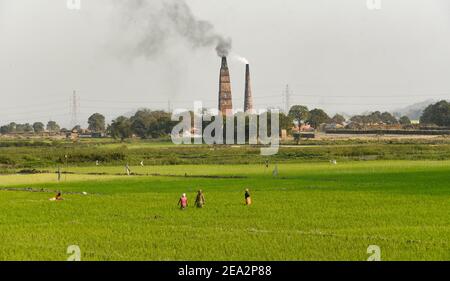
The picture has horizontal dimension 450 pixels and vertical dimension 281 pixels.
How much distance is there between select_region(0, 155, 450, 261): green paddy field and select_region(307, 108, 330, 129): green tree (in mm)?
144623

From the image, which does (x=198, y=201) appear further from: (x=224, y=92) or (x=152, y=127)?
(x=152, y=127)

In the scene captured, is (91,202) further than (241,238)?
Yes

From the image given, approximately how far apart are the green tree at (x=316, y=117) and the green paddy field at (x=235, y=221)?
474 ft

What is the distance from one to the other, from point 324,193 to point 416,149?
5287cm

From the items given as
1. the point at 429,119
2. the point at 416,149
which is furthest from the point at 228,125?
the point at 429,119

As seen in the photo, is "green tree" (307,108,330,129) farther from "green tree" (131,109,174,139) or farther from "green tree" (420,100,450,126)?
"green tree" (131,109,174,139)

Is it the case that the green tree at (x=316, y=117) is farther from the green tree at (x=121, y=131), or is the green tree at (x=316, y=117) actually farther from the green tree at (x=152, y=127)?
the green tree at (x=121, y=131)

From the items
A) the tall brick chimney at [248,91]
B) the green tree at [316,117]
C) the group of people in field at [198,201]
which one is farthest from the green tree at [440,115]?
the group of people in field at [198,201]

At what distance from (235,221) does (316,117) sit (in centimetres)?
16549

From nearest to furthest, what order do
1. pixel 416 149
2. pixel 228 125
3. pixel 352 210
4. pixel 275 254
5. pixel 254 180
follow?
pixel 275 254 < pixel 352 210 < pixel 254 180 < pixel 416 149 < pixel 228 125

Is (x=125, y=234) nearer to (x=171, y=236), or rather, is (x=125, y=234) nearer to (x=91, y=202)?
(x=171, y=236)

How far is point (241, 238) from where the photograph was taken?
21.5m

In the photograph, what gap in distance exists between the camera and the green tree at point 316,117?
188625 millimetres

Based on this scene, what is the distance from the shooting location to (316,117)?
188750mm
